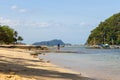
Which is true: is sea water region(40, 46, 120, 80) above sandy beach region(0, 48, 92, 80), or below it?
below

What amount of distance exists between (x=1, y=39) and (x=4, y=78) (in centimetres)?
11292

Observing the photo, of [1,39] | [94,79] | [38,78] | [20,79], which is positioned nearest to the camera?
[20,79]

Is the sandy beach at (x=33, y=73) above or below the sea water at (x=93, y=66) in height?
above

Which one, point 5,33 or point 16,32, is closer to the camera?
point 5,33

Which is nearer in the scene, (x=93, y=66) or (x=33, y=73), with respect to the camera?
(x=33, y=73)

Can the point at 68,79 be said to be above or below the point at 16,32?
below

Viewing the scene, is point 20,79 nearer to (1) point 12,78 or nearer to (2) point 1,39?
(1) point 12,78

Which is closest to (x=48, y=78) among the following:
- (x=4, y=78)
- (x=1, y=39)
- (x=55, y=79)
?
(x=55, y=79)

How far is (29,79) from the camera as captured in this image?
16.8 m

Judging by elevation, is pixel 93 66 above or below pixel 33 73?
below

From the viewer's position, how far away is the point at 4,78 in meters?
16.1

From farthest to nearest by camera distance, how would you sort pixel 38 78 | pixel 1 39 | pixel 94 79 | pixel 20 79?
pixel 1 39 → pixel 94 79 → pixel 38 78 → pixel 20 79

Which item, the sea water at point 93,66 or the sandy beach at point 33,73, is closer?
the sandy beach at point 33,73

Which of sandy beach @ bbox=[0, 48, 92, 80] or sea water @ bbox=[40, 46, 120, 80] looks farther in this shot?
sea water @ bbox=[40, 46, 120, 80]
